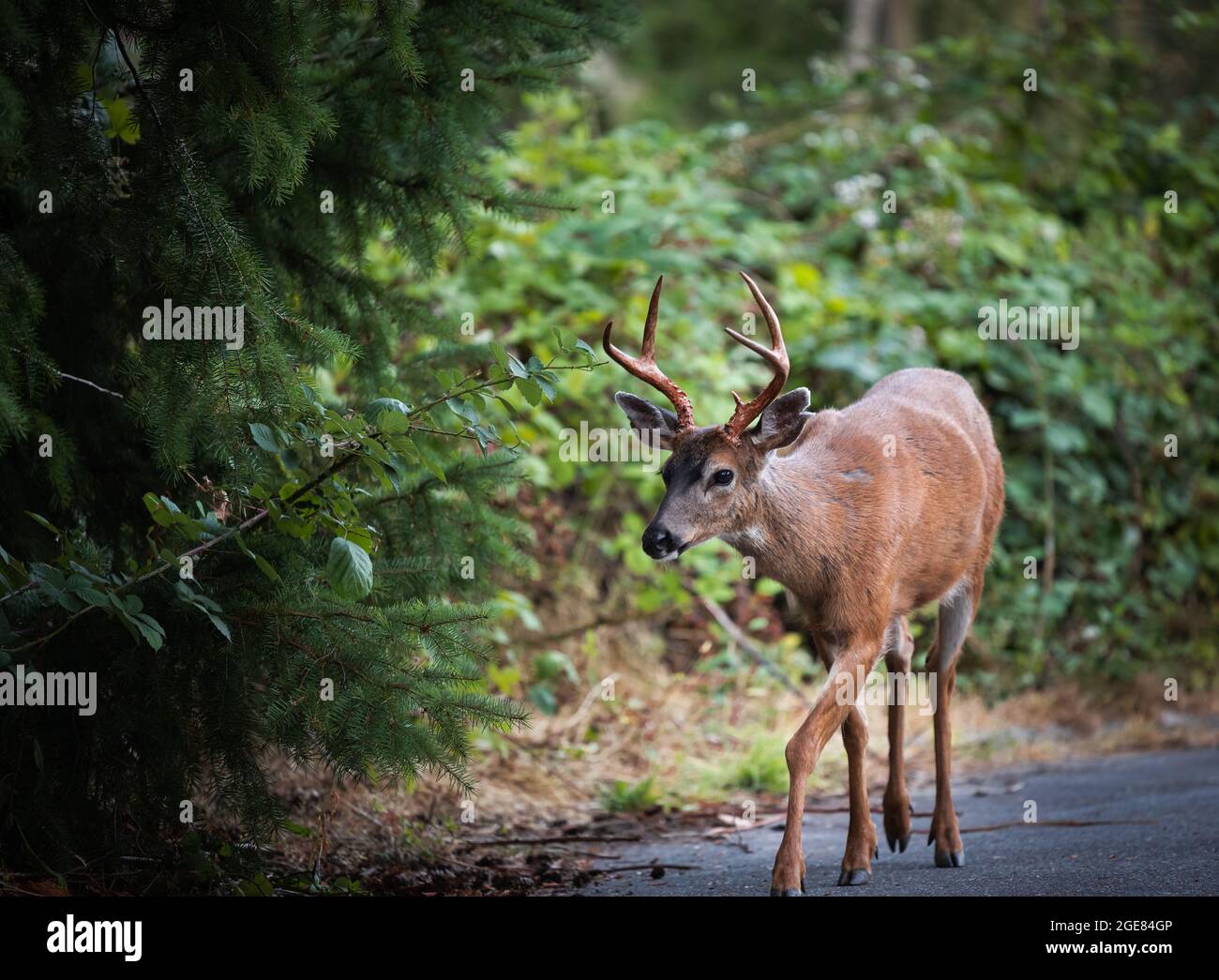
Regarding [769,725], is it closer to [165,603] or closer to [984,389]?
[984,389]

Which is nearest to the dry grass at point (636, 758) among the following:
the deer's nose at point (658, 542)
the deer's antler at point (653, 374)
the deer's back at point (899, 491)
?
the deer's nose at point (658, 542)

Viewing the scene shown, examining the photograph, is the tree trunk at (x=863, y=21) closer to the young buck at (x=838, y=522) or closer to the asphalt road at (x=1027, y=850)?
the asphalt road at (x=1027, y=850)

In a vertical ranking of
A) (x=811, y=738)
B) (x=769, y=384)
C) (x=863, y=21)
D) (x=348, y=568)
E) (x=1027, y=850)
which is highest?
(x=863, y=21)

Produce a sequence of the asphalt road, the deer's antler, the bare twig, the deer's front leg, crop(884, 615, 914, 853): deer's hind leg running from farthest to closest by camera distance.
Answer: the bare twig, crop(884, 615, 914, 853): deer's hind leg, the deer's antler, the asphalt road, the deer's front leg

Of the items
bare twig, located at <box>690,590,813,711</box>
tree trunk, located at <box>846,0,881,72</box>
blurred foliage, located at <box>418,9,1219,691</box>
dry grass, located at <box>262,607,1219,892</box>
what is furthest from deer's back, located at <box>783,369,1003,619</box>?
tree trunk, located at <box>846,0,881,72</box>

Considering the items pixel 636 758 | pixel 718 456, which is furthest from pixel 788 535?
pixel 636 758

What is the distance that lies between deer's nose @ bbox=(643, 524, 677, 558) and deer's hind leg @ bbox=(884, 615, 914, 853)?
112cm

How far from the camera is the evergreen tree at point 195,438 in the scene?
14.6ft

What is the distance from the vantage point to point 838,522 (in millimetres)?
5602

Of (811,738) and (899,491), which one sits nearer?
(811,738)

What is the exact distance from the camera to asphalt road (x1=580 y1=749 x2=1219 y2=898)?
16.4ft

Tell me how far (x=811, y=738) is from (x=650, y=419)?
1.42 meters

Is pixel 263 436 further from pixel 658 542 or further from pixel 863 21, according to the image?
pixel 863 21

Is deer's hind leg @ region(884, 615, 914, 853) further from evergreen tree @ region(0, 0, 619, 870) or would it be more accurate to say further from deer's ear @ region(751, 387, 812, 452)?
evergreen tree @ region(0, 0, 619, 870)
